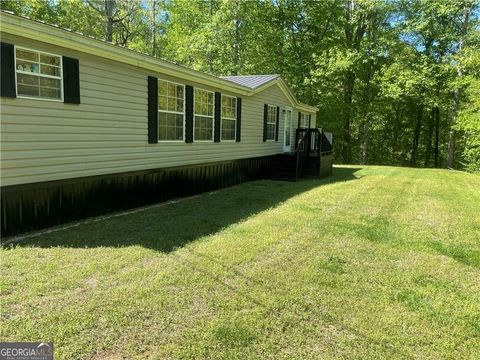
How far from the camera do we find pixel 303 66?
840 inches

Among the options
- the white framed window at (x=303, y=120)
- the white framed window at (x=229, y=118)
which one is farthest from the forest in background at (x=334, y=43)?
the white framed window at (x=229, y=118)

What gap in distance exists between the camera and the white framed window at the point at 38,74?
16.4ft

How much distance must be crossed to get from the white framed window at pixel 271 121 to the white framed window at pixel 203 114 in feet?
13.0

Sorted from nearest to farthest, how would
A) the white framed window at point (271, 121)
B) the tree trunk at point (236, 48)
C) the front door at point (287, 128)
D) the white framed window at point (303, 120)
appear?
the white framed window at point (271, 121), the front door at point (287, 128), the white framed window at point (303, 120), the tree trunk at point (236, 48)

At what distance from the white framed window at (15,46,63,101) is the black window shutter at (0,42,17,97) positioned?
96 mm

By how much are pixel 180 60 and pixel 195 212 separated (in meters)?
18.5

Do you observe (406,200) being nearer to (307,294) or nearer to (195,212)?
(195,212)

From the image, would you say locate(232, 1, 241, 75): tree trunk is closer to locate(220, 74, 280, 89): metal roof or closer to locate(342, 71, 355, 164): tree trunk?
locate(342, 71, 355, 164): tree trunk

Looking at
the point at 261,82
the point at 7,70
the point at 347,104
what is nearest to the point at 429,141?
the point at 347,104

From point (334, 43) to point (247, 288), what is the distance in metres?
21.5

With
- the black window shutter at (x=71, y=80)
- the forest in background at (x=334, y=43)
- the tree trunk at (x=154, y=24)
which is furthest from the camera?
the tree trunk at (x=154, y=24)

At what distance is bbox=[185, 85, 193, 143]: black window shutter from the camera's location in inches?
335

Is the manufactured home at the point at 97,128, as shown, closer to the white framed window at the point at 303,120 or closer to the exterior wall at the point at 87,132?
the exterior wall at the point at 87,132

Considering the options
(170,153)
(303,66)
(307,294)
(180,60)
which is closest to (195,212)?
(170,153)
